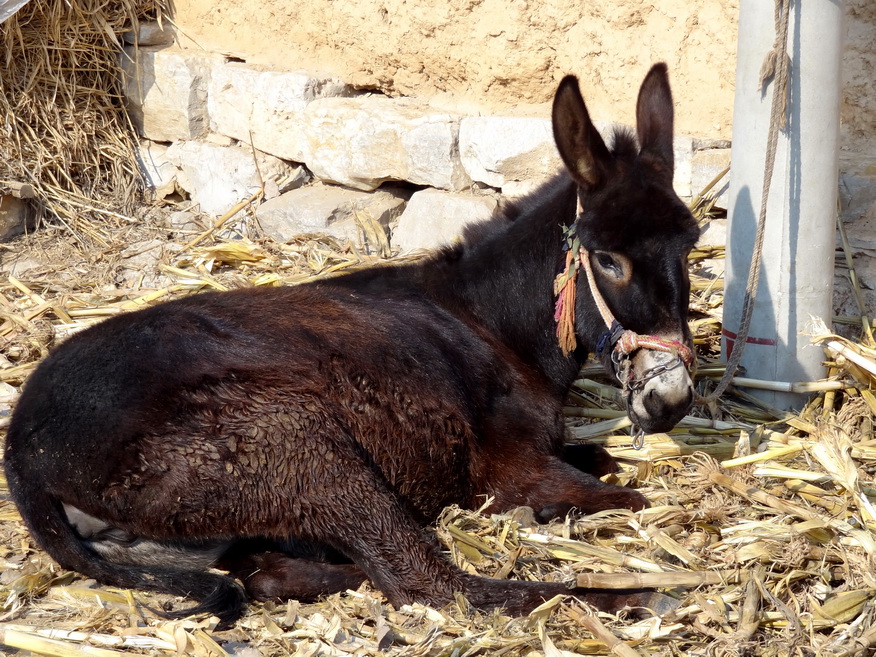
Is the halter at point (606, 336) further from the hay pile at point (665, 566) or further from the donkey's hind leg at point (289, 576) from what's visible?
the donkey's hind leg at point (289, 576)

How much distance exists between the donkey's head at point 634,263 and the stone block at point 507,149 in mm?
2052

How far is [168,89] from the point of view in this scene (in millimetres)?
7504

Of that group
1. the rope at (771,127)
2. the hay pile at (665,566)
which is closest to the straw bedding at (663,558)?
the hay pile at (665,566)

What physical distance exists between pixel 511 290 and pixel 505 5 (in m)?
2.75

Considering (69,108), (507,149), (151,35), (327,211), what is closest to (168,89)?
(151,35)

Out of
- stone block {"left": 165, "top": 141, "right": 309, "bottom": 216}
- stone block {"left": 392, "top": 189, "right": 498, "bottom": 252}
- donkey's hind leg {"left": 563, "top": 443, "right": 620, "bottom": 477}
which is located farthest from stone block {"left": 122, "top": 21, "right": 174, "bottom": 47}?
donkey's hind leg {"left": 563, "top": 443, "right": 620, "bottom": 477}

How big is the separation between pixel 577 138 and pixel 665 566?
154cm

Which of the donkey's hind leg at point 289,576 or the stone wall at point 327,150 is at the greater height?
the stone wall at point 327,150

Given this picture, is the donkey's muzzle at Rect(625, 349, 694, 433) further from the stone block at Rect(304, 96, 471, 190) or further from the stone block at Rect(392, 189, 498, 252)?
the stone block at Rect(304, 96, 471, 190)

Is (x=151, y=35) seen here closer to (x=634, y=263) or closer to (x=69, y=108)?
(x=69, y=108)

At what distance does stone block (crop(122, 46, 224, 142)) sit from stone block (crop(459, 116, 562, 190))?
269cm

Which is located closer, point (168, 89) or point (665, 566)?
point (665, 566)

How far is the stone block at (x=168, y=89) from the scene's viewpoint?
7.38 metres

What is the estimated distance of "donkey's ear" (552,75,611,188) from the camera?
3.13 meters
